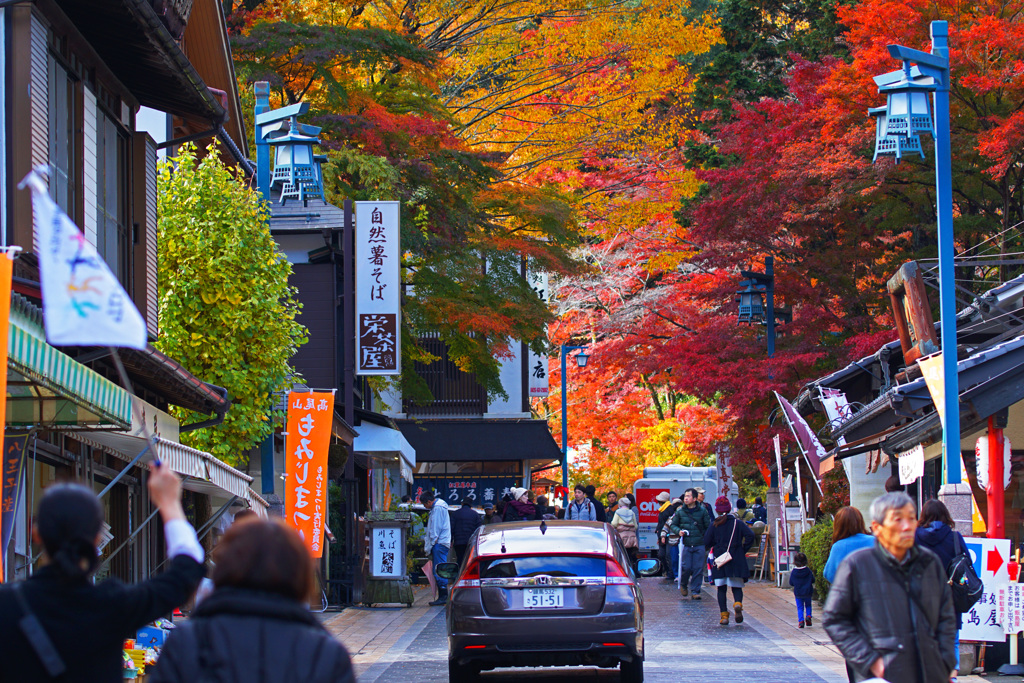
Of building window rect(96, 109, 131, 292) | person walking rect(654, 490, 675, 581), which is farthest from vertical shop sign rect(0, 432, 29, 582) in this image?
person walking rect(654, 490, 675, 581)

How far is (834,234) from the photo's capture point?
74.4 ft

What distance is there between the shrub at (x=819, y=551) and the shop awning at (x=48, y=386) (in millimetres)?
9720

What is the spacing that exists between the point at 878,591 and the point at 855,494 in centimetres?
1337

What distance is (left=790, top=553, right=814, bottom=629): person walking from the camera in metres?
15.2

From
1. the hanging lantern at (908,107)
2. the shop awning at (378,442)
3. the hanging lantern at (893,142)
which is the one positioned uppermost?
the hanging lantern at (908,107)

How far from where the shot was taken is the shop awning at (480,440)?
37906 millimetres

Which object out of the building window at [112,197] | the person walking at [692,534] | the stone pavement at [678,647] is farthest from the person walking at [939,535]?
the person walking at [692,534]

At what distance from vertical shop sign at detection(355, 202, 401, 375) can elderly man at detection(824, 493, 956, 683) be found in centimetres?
1415

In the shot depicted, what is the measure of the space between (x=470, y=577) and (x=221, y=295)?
20.9 feet

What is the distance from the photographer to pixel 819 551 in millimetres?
16047

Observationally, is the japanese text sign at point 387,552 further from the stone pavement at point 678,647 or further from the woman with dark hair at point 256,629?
the woman with dark hair at point 256,629

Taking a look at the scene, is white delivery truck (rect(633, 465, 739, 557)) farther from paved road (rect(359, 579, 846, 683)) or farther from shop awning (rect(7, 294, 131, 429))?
shop awning (rect(7, 294, 131, 429))

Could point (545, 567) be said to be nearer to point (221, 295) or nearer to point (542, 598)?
point (542, 598)

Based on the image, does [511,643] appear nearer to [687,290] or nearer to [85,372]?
[85,372]
